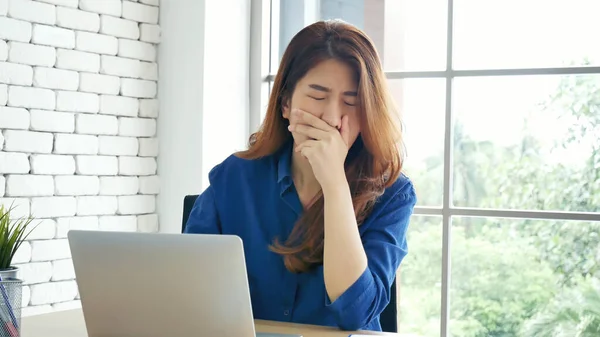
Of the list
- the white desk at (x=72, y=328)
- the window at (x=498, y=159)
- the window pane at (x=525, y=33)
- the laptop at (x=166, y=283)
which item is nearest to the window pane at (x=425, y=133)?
the window at (x=498, y=159)

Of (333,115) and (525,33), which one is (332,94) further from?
(525,33)

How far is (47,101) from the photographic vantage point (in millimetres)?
2758

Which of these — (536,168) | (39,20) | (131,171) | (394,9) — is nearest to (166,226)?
(131,171)

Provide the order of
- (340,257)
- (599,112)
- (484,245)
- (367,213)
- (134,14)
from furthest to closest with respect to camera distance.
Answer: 1. (134,14)
2. (484,245)
3. (599,112)
4. (367,213)
5. (340,257)

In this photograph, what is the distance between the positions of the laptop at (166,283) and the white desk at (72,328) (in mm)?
207

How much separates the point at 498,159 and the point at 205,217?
118 centimetres

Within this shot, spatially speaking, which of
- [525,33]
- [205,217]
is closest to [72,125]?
[205,217]

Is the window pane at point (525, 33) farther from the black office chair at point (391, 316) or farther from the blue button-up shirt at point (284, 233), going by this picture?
the black office chair at point (391, 316)

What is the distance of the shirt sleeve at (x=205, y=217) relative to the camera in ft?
6.49

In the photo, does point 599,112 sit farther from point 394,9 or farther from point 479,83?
point 394,9

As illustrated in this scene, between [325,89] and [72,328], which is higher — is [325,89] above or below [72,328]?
above

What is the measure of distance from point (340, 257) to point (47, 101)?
56.2 inches

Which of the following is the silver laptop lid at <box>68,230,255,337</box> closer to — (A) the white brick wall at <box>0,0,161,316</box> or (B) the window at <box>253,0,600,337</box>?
(A) the white brick wall at <box>0,0,161,316</box>

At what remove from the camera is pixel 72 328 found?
163cm
